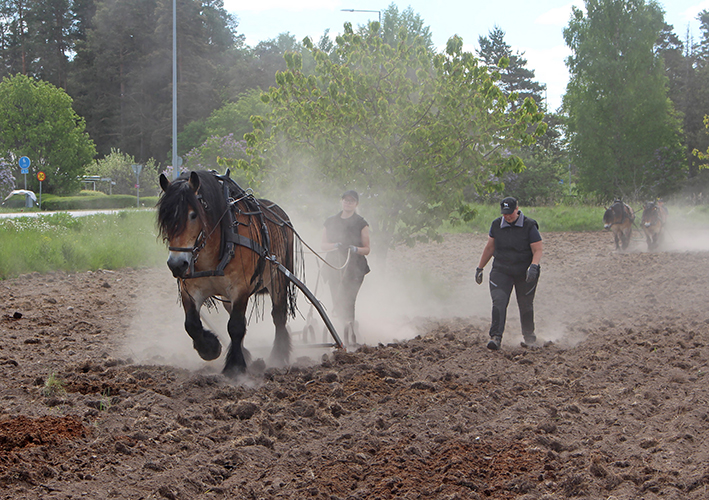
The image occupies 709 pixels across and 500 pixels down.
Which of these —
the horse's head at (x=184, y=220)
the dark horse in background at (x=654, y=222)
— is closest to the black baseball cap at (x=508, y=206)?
the horse's head at (x=184, y=220)

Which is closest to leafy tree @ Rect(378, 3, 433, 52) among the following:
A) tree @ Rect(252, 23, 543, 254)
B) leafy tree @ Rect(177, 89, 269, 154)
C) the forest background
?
the forest background

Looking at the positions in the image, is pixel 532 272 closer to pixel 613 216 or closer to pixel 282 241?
pixel 282 241

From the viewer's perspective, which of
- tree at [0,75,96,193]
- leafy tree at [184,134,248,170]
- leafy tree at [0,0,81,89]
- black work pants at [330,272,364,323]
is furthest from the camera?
leafy tree at [0,0,81,89]

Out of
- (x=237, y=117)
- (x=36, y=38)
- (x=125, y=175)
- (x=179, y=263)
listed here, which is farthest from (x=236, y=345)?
(x=36, y=38)

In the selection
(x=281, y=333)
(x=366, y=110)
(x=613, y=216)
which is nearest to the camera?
(x=281, y=333)

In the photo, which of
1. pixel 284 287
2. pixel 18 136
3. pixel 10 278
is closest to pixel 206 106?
pixel 18 136

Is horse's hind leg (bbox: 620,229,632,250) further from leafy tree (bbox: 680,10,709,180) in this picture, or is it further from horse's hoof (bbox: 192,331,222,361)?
leafy tree (bbox: 680,10,709,180)

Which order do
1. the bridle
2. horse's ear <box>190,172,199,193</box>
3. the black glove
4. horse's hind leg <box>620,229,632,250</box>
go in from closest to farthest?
the bridle < horse's ear <box>190,172,199,193</box> < the black glove < horse's hind leg <box>620,229,632,250</box>

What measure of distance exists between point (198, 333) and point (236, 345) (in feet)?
1.21

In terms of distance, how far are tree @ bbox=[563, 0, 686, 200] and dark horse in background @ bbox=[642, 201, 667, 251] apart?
1955cm

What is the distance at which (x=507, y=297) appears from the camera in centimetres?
790

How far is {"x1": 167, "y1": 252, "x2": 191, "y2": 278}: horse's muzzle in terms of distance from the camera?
536 cm

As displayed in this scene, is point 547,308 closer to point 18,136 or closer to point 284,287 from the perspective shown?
point 284,287

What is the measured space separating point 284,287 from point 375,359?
4.35 feet
